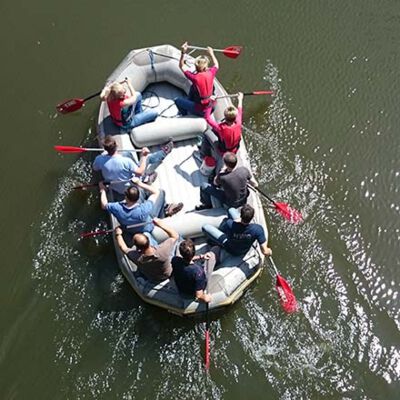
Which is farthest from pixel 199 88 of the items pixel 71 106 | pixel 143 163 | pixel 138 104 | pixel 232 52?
pixel 71 106

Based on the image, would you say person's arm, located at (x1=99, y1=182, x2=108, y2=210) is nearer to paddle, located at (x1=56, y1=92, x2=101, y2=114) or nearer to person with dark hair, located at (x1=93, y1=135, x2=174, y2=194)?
person with dark hair, located at (x1=93, y1=135, x2=174, y2=194)

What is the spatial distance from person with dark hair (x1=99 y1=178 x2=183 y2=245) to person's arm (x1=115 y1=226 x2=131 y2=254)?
7 centimetres

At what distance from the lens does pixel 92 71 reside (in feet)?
29.0

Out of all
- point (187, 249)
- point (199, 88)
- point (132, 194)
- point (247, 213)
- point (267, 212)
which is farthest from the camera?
point (267, 212)

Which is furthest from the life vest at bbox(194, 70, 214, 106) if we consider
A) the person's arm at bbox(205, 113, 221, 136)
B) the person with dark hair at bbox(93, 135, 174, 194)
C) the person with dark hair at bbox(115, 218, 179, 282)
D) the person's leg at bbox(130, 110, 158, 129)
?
the person with dark hair at bbox(115, 218, 179, 282)

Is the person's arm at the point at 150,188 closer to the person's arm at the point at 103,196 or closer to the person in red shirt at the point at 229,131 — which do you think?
the person's arm at the point at 103,196

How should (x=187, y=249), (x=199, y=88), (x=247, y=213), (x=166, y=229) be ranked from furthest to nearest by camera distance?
1. (x=199, y=88)
2. (x=166, y=229)
3. (x=247, y=213)
4. (x=187, y=249)

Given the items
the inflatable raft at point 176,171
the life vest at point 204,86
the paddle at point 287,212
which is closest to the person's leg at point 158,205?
the inflatable raft at point 176,171

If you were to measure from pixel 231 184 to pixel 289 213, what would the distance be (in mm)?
1195

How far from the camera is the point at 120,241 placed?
→ 6309 mm

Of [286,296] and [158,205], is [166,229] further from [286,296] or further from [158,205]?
[286,296]

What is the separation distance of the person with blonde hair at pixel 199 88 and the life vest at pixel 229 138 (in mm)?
690

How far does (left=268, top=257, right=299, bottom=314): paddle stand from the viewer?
21.8 ft

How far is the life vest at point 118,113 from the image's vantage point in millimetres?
6945
